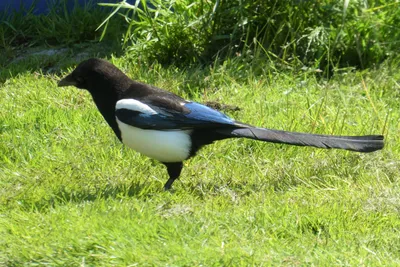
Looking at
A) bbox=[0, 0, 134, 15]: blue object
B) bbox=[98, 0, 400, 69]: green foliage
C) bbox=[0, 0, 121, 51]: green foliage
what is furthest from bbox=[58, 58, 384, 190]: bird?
bbox=[0, 0, 134, 15]: blue object

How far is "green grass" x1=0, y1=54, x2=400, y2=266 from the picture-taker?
339cm

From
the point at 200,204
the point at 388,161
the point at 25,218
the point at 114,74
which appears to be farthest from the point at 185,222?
the point at 388,161

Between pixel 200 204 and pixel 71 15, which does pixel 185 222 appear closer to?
pixel 200 204

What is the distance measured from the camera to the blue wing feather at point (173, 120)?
4160mm

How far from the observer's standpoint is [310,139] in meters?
4.26

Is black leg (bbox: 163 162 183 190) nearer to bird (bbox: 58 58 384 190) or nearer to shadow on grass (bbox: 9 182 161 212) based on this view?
bird (bbox: 58 58 384 190)

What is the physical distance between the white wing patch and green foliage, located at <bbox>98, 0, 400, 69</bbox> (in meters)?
1.59

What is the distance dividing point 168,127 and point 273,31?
1.82 metres

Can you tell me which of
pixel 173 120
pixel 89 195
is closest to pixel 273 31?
pixel 173 120

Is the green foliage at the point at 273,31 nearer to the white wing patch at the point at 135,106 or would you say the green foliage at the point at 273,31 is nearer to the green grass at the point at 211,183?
the green grass at the point at 211,183

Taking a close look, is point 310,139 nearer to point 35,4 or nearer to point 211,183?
Result: point 211,183

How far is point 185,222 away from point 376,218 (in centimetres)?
83

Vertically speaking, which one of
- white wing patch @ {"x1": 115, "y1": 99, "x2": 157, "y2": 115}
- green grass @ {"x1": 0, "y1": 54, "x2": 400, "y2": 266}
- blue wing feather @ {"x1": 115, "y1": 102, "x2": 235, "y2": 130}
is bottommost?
green grass @ {"x1": 0, "y1": 54, "x2": 400, "y2": 266}

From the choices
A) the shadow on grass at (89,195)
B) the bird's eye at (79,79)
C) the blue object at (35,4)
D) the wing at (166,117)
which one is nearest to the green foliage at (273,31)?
the blue object at (35,4)
